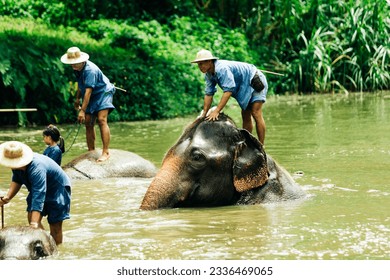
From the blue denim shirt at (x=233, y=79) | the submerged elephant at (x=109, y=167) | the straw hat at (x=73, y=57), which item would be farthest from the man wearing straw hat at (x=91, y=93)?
the blue denim shirt at (x=233, y=79)

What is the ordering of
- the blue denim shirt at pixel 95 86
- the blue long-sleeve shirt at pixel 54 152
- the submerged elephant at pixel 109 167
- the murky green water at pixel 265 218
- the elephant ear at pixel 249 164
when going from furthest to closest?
1. the blue denim shirt at pixel 95 86
2. the submerged elephant at pixel 109 167
3. the elephant ear at pixel 249 164
4. the blue long-sleeve shirt at pixel 54 152
5. the murky green water at pixel 265 218

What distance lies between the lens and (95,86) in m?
12.9

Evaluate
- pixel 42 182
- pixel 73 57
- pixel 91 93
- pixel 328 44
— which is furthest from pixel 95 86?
pixel 328 44

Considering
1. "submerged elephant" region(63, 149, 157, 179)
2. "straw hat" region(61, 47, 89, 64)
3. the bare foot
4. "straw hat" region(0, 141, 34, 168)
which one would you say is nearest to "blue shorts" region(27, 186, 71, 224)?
"straw hat" region(0, 141, 34, 168)

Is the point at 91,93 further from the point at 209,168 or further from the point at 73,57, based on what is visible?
the point at 209,168

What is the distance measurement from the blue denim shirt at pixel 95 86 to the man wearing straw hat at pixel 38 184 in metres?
4.16

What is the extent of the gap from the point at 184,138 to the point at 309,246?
247 cm

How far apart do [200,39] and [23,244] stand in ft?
57.5

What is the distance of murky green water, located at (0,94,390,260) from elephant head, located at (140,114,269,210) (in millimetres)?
167

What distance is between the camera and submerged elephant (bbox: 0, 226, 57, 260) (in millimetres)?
7816

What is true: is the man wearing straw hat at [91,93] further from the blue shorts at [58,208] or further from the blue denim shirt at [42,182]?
the blue denim shirt at [42,182]

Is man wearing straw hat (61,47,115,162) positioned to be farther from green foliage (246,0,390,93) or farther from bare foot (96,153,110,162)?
A: green foliage (246,0,390,93)

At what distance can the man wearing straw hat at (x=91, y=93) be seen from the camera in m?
12.6

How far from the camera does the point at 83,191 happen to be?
38.4ft
